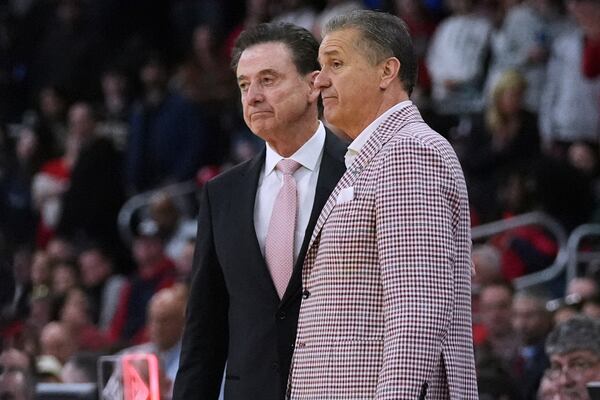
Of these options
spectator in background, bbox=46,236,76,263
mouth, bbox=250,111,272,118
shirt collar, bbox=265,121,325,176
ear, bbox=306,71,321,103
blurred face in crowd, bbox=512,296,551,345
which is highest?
spectator in background, bbox=46,236,76,263

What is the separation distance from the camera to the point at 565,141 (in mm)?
10906

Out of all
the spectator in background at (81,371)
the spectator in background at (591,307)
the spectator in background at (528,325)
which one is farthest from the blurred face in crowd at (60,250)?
the spectator in background at (591,307)

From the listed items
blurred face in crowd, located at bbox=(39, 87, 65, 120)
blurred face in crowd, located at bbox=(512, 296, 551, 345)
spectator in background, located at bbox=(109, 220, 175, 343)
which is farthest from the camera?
blurred face in crowd, located at bbox=(39, 87, 65, 120)

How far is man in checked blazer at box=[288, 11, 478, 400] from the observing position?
3.61 meters

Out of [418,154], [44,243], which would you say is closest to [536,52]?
[44,243]

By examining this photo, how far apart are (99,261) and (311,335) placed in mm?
8885

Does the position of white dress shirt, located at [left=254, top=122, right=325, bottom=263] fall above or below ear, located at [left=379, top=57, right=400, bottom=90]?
below

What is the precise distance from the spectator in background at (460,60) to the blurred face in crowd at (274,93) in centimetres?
736

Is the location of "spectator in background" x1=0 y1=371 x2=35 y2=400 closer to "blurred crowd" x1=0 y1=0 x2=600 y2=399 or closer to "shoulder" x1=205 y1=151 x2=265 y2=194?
"blurred crowd" x1=0 y1=0 x2=600 y2=399

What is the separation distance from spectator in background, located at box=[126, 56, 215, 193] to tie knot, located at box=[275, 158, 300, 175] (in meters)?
8.73

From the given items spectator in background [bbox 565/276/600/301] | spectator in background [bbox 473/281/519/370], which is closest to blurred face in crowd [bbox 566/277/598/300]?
spectator in background [bbox 565/276/600/301]

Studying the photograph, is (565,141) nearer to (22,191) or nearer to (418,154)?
(22,191)

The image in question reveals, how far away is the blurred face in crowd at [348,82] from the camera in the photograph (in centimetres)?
391

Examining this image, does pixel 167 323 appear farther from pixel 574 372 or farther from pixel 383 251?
pixel 383 251
